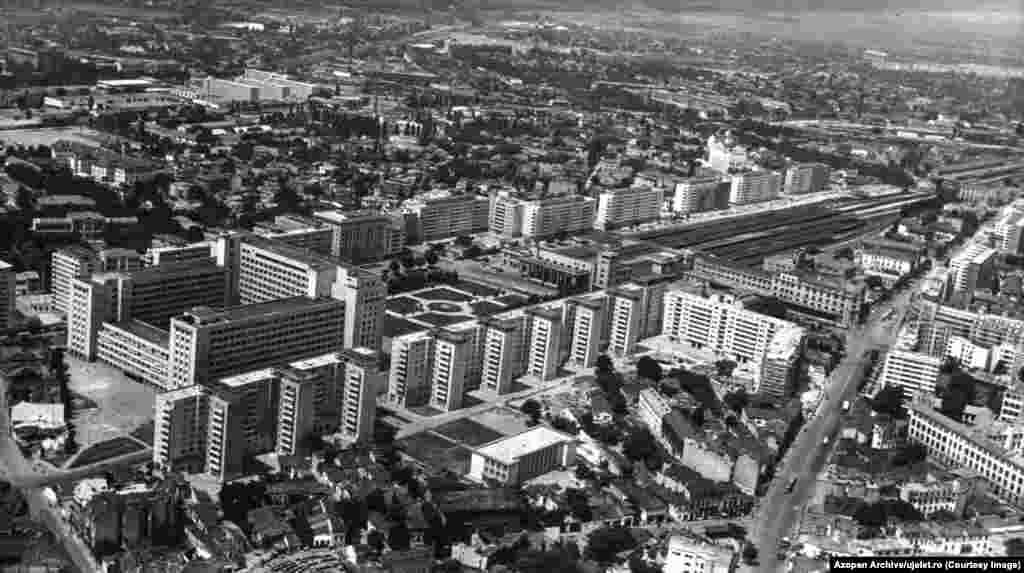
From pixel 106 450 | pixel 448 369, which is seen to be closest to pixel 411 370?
pixel 448 369

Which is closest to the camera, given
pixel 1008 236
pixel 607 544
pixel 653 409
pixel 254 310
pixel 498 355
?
pixel 607 544

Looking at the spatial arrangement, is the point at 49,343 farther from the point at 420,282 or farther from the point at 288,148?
the point at 288,148

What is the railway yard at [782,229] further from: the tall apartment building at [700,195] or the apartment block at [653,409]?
the apartment block at [653,409]

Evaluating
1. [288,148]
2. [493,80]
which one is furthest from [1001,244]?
[493,80]

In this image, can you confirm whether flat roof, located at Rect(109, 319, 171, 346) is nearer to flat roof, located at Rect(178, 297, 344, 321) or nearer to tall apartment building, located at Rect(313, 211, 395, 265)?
flat roof, located at Rect(178, 297, 344, 321)

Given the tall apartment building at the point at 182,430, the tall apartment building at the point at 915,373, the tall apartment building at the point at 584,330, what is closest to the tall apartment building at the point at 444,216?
the tall apartment building at the point at 584,330

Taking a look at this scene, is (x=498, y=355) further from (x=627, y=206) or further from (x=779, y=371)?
(x=627, y=206)
